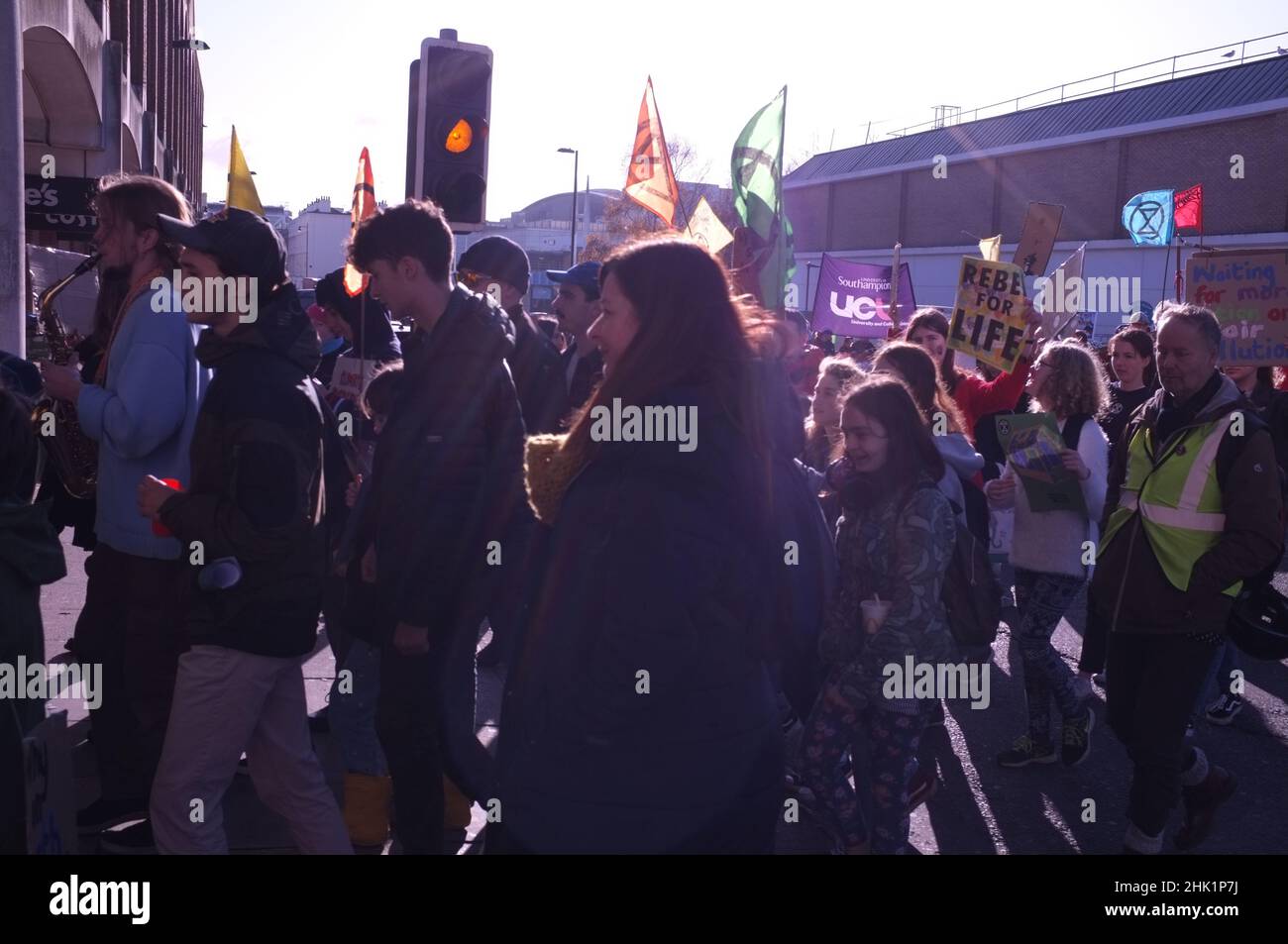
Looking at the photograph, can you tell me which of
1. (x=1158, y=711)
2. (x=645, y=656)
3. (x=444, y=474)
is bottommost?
(x=1158, y=711)

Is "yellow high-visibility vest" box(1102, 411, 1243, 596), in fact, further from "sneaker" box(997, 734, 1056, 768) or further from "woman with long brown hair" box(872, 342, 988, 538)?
"sneaker" box(997, 734, 1056, 768)

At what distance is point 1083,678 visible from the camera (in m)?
6.59

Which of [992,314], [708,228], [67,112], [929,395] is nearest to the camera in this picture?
[929,395]

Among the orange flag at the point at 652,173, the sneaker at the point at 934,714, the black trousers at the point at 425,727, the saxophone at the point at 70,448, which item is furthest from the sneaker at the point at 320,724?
the orange flag at the point at 652,173

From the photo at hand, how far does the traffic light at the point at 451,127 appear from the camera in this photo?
20.8 ft

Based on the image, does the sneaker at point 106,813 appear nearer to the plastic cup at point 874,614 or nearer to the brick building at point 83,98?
the plastic cup at point 874,614

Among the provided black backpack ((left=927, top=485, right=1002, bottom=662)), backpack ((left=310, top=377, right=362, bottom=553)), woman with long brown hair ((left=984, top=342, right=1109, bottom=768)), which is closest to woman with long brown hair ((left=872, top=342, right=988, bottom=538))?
woman with long brown hair ((left=984, top=342, right=1109, bottom=768))

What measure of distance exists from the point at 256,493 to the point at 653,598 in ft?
4.24

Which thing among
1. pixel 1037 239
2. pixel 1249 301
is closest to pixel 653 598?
pixel 1249 301

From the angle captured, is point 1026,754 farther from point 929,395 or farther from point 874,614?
point 874,614

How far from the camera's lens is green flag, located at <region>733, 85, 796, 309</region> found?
22.9ft

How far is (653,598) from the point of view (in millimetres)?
2332
